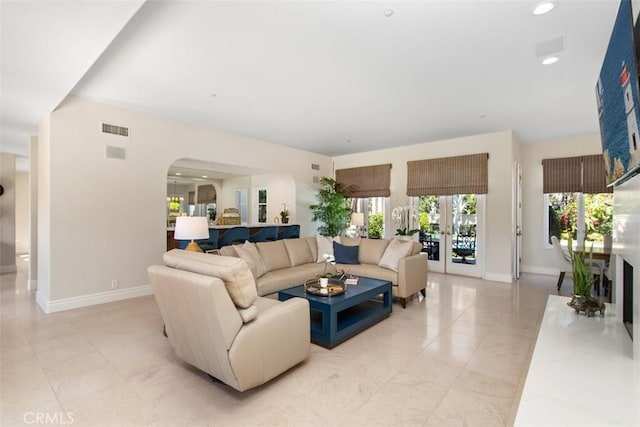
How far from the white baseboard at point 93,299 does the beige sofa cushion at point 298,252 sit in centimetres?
238

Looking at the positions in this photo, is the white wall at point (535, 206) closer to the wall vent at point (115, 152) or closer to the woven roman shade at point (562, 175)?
the woven roman shade at point (562, 175)

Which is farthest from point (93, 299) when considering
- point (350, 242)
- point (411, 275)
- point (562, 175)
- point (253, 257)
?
point (562, 175)

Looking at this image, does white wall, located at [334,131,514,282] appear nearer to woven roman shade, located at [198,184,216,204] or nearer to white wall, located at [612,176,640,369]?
white wall, located at [612,176,640,369]

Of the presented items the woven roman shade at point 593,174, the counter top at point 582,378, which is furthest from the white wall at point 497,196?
the counter top at point 582,378

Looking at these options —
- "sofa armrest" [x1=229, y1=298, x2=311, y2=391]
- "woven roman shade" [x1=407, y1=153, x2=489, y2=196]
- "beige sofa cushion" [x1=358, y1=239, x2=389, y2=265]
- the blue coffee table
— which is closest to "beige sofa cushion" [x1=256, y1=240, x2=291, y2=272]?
the blue coffee table

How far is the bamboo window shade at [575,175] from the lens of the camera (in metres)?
6.01

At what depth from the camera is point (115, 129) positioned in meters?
4.55

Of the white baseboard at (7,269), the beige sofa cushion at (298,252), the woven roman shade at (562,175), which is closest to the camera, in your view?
the beige sofa cushion at (298,252)

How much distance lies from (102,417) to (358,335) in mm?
2257

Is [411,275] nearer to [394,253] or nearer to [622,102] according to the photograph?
[394,253]

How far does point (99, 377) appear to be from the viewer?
8.01 ft

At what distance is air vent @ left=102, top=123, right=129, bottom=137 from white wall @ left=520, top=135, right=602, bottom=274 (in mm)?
7863

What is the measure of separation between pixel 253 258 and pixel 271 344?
6.55 feet

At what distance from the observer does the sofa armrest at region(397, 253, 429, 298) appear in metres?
4.21
